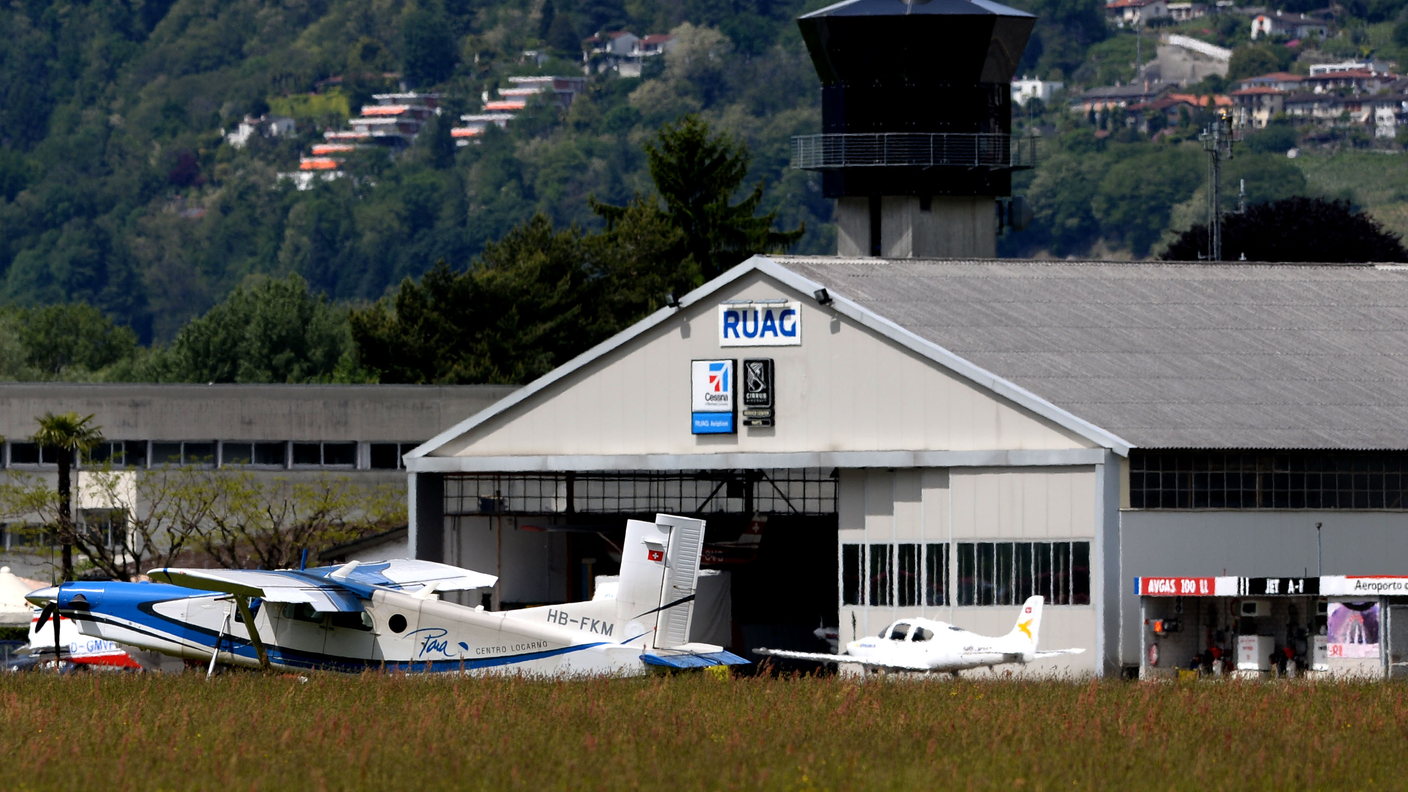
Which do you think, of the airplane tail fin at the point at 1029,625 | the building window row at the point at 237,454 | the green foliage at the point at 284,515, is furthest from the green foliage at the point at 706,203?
the airplane tail fin at the point at 1029,625

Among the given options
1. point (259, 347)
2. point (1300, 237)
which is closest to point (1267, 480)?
point (1300, 237)

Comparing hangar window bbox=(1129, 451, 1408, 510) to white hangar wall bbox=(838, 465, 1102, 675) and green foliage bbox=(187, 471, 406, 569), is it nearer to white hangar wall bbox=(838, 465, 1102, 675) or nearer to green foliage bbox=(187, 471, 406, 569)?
white hangar wall bbox=(838, 465, 1102, 675)

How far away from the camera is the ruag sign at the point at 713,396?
1662 inches

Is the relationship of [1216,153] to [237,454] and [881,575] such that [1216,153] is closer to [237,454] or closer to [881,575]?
[237,454]

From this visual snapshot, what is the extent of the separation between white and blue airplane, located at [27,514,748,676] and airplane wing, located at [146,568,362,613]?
0.10 feet

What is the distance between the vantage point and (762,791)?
2002 centimetres

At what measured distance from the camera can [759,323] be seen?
42.3 metres

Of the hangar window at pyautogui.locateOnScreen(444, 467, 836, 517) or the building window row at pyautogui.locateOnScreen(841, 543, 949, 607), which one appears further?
the hangar window at pyautogui.locateOnScreen(444, 467, 836, 517)

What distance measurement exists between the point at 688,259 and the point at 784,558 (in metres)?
53.4

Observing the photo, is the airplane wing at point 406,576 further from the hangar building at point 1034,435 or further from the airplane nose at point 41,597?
Result: the hangar building at point 1034,435

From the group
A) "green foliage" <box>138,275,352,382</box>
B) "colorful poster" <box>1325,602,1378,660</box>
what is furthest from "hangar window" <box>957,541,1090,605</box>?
"green foliage" <box>138,275,352,382</box>

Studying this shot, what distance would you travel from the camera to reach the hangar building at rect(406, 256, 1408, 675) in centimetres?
3834

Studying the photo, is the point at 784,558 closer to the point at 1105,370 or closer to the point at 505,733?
the point at 1105,370

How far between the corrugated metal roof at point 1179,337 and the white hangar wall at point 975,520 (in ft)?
5.01
